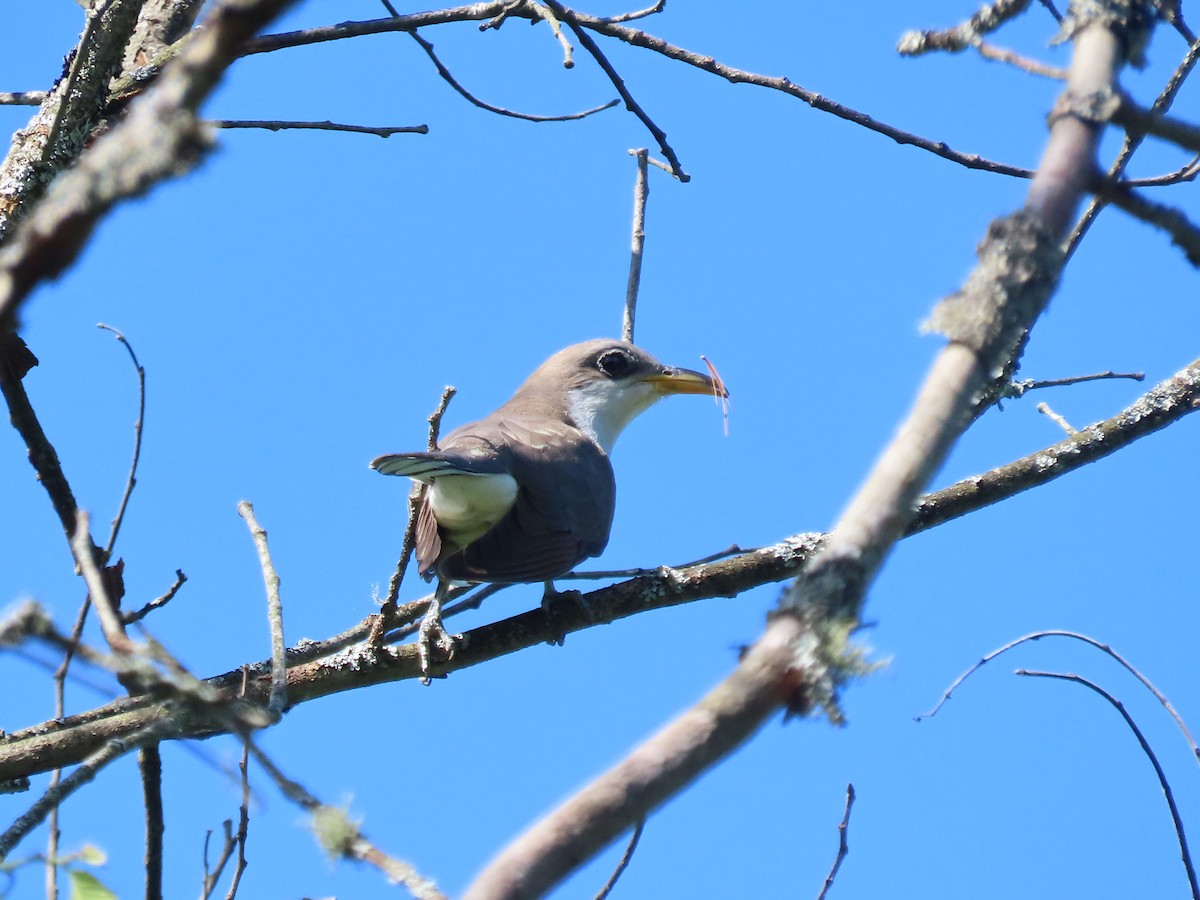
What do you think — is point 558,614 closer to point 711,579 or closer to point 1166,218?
point 711,579

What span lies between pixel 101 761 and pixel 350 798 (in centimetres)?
54

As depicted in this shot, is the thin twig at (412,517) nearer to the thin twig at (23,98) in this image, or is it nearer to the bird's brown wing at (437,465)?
the bird's brown wing at (437,465)

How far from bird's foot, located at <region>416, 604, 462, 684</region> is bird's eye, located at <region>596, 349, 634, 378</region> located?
2.52 m

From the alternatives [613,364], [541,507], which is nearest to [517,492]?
[541,507]

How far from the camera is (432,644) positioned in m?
3.69

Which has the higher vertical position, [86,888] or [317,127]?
[317,127]

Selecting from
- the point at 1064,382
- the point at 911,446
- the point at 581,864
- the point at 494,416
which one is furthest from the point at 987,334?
the point at 494,416

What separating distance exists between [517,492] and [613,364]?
5.12ft

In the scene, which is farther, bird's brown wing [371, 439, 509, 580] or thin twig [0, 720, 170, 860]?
bird's brown wing [371, 439, 509, 580]

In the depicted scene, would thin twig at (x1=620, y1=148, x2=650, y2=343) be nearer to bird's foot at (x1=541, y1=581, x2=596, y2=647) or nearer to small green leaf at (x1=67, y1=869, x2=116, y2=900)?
bird's foot at (x1=541, y1=581, x2=596, y2=647)

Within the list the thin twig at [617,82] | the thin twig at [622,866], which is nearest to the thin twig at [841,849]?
the thin twig at [622,866]

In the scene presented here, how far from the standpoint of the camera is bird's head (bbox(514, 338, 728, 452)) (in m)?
5.97

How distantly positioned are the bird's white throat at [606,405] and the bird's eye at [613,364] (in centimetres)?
5

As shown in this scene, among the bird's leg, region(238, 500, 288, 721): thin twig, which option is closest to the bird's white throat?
the bird's leg
